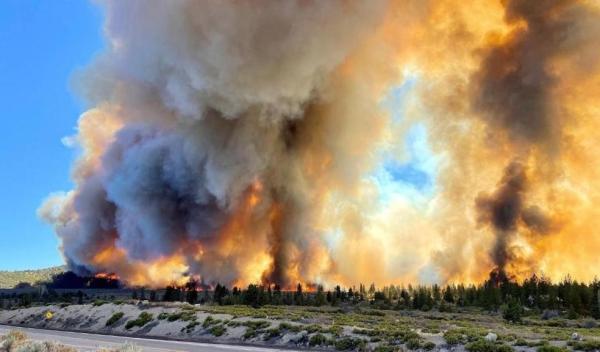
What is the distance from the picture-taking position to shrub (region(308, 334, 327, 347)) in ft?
122

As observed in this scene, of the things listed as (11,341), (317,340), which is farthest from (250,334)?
(11,341)

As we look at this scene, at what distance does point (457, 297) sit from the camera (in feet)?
280

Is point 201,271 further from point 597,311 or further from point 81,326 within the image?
point 597,311

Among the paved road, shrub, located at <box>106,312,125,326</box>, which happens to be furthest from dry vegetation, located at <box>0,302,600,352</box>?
the paved road

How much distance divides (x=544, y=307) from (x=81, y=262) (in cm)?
11097

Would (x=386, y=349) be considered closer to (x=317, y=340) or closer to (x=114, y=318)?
(x=317, y=340)

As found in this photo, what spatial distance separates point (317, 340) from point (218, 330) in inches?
452

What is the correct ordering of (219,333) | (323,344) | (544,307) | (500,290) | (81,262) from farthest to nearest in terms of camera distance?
1. (81,262)
2. (500,290)
3. (544,307)
4. (219,333)
5. (323,344)

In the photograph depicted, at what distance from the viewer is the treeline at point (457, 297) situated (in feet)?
236

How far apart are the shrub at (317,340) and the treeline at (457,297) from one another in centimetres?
4077

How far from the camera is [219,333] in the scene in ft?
146

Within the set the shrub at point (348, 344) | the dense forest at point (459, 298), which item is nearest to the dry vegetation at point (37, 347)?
the shrub at point (348, 344)

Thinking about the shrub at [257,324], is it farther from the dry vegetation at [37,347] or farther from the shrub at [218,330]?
the dry vegetation at [37,347]

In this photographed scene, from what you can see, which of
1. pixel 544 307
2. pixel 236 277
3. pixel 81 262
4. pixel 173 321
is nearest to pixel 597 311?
pixel 544 307
